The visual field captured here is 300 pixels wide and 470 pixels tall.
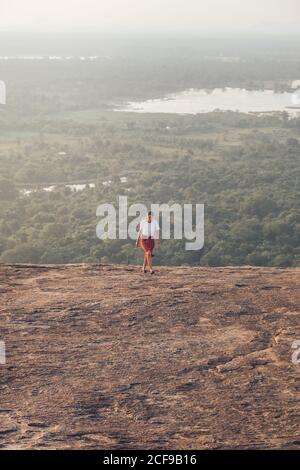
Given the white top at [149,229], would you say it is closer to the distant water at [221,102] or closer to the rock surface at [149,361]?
the rock surface at [149,361]

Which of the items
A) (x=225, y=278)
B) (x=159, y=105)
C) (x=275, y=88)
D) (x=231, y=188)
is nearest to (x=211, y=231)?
(x=231, y=188)

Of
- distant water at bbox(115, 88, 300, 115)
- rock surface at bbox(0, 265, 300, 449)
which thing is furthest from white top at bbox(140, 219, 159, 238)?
distant water at bbox(115, 88, 300, 115)

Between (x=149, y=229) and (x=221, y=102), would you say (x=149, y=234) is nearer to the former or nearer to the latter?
(x=149, y=229)

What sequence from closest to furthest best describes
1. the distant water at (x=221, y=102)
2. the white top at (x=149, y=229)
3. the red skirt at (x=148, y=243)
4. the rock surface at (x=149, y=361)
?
the rock surface at (x=149, y=361), the white top at (x=149, y=229), the red skirt at (x=148, y=243), the distant water at (x=221, y=102)

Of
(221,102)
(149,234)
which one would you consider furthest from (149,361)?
(221,102)

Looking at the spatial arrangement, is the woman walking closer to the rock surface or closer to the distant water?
the rock surface

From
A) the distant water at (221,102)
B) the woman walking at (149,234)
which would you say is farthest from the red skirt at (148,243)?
the distant water at (221,102)
